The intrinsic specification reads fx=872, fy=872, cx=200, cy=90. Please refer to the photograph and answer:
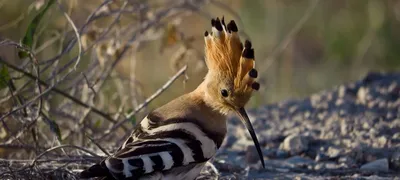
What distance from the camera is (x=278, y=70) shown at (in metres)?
7.36

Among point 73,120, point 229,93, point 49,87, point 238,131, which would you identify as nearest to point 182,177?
point 229,93

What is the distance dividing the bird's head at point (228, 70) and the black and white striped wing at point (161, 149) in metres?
0.19

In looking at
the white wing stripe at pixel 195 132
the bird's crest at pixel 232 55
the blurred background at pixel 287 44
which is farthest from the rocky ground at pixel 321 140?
the blurred background at pixel 287 44

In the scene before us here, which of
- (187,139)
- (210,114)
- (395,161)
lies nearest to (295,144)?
(395,161)

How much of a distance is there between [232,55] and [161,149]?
0.51m

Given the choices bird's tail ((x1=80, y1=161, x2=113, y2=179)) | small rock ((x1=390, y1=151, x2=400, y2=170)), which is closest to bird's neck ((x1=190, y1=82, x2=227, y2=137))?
bird's tail ((x1=80, y1=161, x2=113, y2=179))

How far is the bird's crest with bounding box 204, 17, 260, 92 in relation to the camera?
11.2 feet

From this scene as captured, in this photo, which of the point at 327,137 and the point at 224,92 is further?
the point at 327,137

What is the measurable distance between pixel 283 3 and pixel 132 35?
3.37 meters

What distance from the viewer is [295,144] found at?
435 cm

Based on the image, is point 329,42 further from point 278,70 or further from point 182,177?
point 182,177

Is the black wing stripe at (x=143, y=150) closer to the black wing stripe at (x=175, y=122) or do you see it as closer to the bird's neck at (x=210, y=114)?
the black wing stripe at (x=175, y=122)

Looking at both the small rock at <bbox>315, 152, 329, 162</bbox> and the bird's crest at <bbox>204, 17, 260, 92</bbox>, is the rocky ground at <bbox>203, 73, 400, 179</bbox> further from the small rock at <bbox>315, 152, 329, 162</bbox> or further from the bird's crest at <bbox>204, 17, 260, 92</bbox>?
the bird's crest at <bbox>204, 17, 260, 92</bbox>

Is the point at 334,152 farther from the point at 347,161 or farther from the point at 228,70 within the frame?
the point at 228,70
